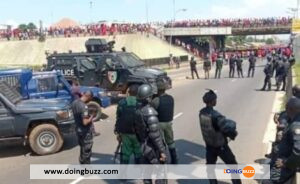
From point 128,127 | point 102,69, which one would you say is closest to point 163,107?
point 128,127

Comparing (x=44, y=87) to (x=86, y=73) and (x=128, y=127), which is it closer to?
(x=86, y=73)

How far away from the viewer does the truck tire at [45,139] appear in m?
10.6

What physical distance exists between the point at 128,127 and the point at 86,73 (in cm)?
1149

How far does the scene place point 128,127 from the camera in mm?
7176

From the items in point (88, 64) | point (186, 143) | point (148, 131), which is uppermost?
point (148, 131)

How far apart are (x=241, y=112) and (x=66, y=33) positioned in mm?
54689

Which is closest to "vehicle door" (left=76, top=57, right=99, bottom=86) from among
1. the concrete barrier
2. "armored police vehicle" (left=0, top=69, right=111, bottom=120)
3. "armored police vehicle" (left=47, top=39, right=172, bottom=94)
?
"armored police vehicle" (left=47, top=39, right=172, bottom=94)

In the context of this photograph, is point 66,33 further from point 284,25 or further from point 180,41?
point 284,25

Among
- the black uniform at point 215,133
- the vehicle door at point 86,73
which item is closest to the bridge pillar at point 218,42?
the vehicle door at point 86,73

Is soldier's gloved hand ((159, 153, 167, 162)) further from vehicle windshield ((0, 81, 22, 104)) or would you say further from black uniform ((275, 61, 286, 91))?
black uniform ((275, 61, 286, 91))

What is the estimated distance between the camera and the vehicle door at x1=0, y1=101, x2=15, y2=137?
10430 mm

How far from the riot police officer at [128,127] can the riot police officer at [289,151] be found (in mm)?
2297

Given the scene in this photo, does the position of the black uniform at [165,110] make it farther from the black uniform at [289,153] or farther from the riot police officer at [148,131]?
the black uniform at [289,153]

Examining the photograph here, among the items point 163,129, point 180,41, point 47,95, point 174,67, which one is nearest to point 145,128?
point 163,129
